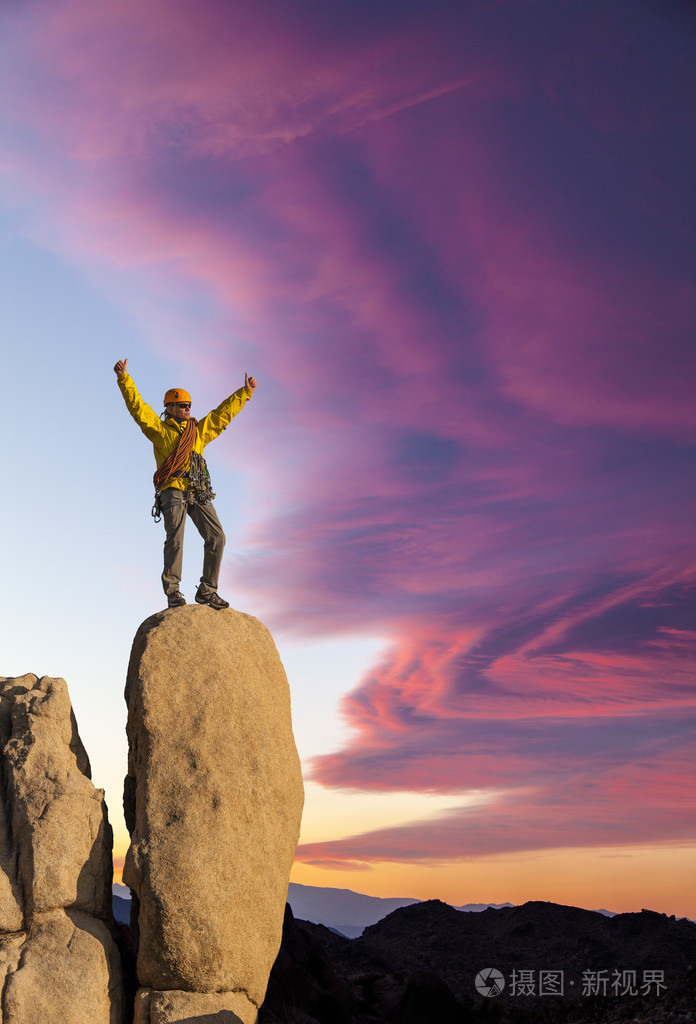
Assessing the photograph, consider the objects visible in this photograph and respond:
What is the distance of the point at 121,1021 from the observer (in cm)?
1245

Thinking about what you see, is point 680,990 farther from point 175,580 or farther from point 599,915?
point 599,915

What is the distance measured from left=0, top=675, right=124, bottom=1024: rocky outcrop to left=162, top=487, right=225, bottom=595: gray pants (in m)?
2.79

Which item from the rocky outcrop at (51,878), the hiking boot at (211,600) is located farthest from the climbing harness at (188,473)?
the rocky outcrop at (51,878)

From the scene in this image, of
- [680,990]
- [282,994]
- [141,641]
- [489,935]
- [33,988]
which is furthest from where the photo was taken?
[489,935]

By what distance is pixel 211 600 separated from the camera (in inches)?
598

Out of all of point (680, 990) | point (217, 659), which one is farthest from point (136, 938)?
point (680, 990)

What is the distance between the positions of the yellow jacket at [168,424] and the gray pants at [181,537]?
32 centimetres

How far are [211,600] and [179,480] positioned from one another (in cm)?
220

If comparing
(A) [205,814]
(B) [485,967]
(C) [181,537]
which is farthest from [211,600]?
(B) [485,967]

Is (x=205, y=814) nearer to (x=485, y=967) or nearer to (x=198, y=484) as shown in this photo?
(x=198, y=484)

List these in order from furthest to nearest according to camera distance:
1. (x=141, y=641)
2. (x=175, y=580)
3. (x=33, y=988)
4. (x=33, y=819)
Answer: (x=175, y=580)
(x=141, y=641)
(x=33, y=819)
(x=33, y=988)

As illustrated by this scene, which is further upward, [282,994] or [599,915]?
[599,915]

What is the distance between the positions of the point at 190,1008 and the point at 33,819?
346cm

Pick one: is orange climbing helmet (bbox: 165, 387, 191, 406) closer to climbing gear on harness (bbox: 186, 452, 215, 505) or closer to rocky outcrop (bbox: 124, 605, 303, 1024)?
climbing gear on harness (bbox: 186, 452, 215, 505)
